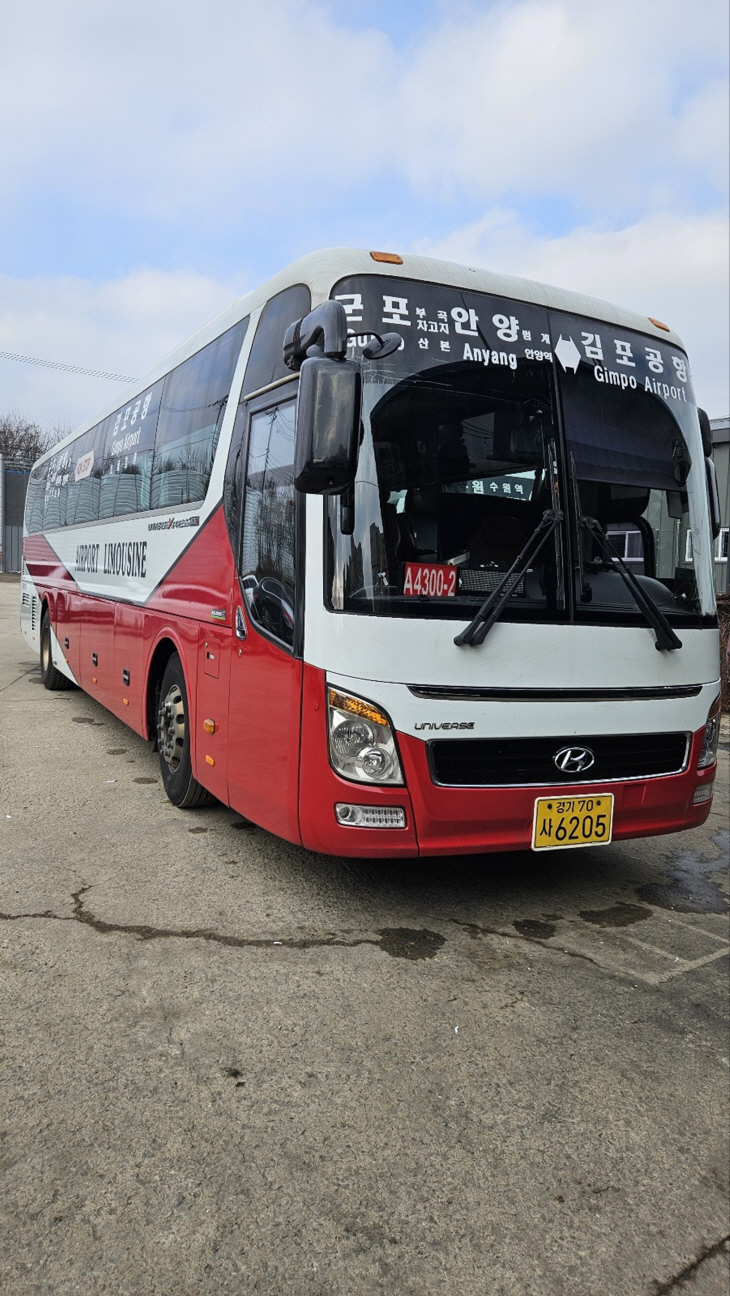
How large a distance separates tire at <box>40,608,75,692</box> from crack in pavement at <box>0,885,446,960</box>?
6.93 meters

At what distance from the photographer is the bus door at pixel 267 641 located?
3.99 meters

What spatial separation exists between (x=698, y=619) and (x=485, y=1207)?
2.92 meters

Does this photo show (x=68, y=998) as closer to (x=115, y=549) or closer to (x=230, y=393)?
(x=230, y=393)

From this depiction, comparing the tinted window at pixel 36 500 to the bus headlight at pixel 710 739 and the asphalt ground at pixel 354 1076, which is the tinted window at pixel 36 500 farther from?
the bus headlight at pixel 710 739

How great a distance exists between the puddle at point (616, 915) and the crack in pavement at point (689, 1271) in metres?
2.03

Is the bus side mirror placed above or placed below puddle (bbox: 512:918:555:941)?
above

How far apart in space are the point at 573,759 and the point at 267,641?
4.87 feet

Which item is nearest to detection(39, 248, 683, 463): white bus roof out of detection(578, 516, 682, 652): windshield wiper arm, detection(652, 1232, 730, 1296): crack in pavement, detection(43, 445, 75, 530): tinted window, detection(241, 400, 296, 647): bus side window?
detection(241, 400, 296, 647): bus side window

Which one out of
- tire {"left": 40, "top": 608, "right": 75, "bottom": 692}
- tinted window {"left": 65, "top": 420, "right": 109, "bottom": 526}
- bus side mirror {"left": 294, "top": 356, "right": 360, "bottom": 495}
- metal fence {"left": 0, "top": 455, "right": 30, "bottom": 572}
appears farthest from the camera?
metal fence {"left": 0, "top": 455, "right": 30, "bottom": 572}

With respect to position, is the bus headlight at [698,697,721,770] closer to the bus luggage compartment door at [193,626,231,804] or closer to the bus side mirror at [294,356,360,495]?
the bus side mirror at [294,356,360,495]

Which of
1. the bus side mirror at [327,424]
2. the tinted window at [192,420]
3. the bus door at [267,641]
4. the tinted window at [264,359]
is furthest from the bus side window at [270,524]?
the tinted window at [192,420]

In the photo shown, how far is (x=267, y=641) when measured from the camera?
13.8 ft

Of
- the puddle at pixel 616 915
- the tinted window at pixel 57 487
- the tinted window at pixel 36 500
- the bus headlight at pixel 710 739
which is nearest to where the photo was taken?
the puddle at pixel 616 915

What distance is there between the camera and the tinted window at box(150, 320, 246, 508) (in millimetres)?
5230
